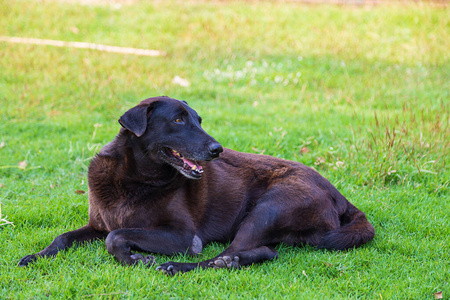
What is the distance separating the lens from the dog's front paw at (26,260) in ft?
11.3

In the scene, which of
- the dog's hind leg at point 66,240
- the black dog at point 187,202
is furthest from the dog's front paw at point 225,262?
the dog's hind leg at point 66,240

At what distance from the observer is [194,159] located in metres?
3.80

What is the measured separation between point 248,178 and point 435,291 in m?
1.75

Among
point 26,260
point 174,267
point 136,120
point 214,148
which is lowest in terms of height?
point 26,260

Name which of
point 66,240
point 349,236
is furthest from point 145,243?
point 349,236

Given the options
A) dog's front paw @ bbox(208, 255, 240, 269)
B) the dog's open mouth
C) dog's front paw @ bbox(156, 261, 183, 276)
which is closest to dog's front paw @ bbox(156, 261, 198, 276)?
dog's front paw @ bbox(156, 261, 183, 276)

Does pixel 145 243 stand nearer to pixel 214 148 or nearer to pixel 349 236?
pixel 214 148

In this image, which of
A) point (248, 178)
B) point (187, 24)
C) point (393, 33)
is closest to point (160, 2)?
point (187, 24)

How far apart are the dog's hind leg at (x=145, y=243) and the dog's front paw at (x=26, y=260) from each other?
539mm

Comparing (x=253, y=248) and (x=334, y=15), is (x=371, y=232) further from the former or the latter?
(x=334, y=15)

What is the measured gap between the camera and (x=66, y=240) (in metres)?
3.75

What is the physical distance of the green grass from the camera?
3.33 m

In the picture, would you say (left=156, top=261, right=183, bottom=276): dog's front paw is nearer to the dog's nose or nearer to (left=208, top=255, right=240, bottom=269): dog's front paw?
(left=208, top=255, right=240, bottom=269): dog's front paw

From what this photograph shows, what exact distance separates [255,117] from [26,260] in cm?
471
